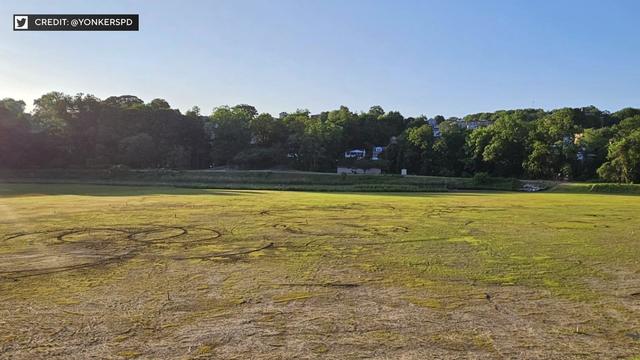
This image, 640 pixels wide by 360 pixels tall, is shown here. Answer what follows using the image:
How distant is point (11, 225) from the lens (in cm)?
1681

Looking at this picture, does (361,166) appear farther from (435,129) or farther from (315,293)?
(315,293)

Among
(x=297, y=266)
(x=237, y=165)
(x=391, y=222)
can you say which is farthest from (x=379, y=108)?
(x=297, y=266)

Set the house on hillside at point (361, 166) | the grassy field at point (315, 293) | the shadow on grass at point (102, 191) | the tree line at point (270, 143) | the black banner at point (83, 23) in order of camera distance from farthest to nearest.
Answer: the house on hillside at point (361, 166) < the tree line at point (270, 143) < the shadow on grass at point (102, 191) < the black banner at point (83, 23) < the grassy field at point (315, 293)

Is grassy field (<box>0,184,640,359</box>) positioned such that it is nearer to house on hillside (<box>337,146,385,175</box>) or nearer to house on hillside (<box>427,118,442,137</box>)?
house on hillside (<box>337,146,385,175</box>)

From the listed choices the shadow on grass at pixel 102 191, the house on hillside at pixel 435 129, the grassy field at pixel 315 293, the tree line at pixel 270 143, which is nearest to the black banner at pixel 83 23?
the grassy field at pixel 315 293

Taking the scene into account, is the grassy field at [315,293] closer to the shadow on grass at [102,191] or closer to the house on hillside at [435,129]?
the shadow on grass at [102,191]

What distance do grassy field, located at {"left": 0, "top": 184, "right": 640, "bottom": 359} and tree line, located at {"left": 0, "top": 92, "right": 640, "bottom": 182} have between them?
2202 inches

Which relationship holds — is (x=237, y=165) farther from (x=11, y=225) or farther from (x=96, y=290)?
(x=96, y=290)

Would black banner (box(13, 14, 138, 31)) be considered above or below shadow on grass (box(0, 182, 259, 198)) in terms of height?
above

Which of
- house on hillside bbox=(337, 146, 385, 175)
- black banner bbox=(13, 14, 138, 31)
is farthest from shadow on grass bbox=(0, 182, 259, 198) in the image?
house on hillside bbox=(337, 146, 385, 175)

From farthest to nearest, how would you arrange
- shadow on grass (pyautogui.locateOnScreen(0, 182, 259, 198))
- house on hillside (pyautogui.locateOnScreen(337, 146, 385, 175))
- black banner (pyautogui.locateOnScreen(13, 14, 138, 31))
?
house on hillside (pyautogui.locateOnScreen(337, 146, 385, 175))
shadow on grass (pyautogui.locateOnScreen(0, 182, 259, 198))
black banner (pyautogui.locateOnScreen(13, 14, 138, 31))

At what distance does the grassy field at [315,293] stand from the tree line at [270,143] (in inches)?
2202

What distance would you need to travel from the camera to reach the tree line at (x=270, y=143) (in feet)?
224

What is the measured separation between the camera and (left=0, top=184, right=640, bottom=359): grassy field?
5.97 meters
